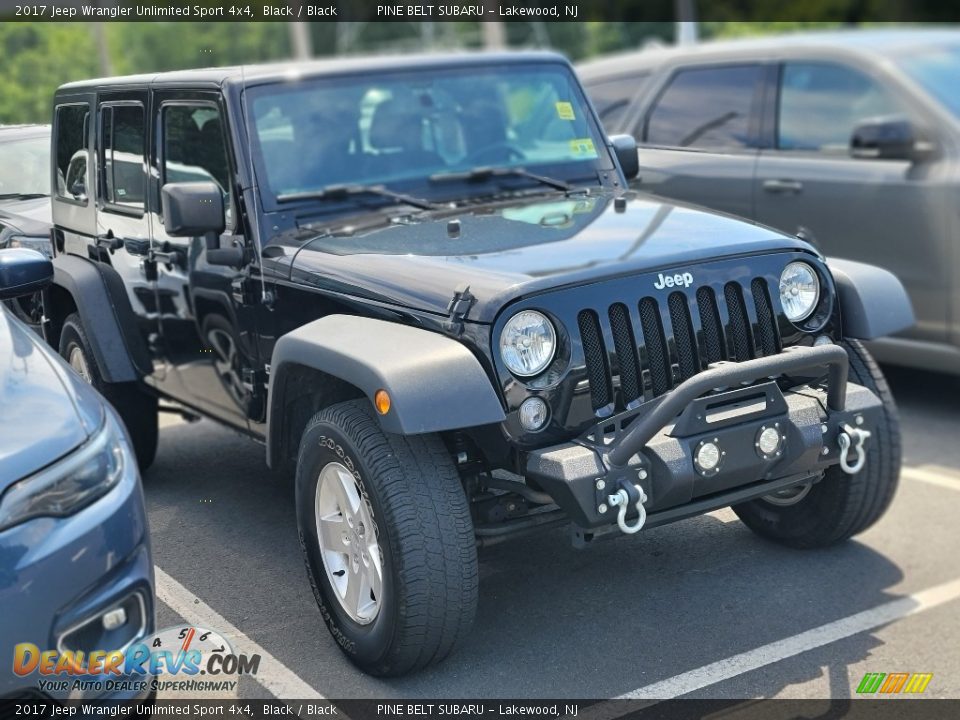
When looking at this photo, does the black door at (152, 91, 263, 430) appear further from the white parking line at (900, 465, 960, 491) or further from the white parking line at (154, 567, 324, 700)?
the white parking line at (900, 465, 960, 491)

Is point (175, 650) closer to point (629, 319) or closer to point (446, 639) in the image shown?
point (446, 639)

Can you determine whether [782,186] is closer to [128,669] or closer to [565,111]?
[565,111]

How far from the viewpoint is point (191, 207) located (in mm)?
4395

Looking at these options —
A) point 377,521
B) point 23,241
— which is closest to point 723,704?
point 377,521

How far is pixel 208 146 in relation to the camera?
189 inches

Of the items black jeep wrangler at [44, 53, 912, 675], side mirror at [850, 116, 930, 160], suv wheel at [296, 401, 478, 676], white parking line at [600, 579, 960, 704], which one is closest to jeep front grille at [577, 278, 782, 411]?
black jeep wrangler at [44, 53, 912, 675]

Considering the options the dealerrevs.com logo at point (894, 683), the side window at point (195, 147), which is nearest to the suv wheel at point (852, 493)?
the dealerrevs.com logo at point (894, 683)

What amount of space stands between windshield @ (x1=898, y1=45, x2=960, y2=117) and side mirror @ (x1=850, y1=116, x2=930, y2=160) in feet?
0.78

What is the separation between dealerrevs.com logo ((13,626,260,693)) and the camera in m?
2.87

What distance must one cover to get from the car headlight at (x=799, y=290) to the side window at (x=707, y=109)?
3.11m

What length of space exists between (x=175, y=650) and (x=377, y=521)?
869mm

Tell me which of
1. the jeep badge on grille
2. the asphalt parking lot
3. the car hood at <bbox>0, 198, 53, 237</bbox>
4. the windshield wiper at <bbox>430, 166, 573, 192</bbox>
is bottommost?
the asphalt parking lot

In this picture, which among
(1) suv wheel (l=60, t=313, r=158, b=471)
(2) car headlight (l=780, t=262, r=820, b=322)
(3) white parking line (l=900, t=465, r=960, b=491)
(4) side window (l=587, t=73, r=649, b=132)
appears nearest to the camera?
(2) car headlight (l=780, t=262, r=820, b=322)

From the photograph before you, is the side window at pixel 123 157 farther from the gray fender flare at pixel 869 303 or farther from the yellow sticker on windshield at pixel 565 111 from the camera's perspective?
the gray fender flare at pixel 869 303
